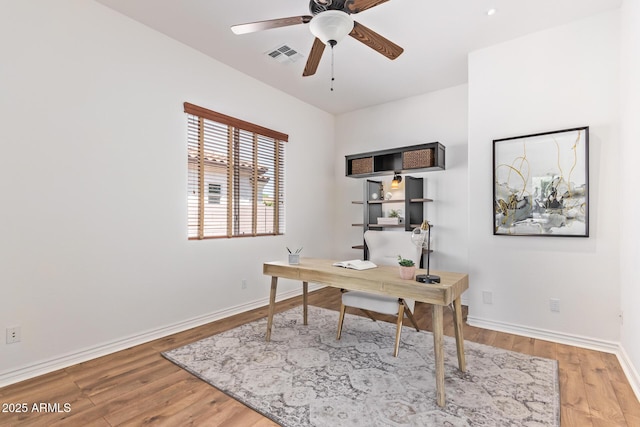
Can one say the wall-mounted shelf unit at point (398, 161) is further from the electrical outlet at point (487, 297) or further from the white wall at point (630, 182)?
the white wall at point (630, 182)

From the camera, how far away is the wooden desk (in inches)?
72.4

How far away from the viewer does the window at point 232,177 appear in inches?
132

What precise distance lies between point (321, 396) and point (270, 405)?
32 cm

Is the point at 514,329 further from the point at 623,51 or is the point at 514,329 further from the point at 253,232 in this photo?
the point at 253,232

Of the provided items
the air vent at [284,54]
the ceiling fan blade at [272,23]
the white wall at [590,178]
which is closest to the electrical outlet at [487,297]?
the white wall at [590,178]

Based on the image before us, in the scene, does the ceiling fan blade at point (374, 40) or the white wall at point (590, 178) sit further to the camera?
the white wall at point (590, 178)

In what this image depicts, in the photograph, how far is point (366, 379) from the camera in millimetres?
2154

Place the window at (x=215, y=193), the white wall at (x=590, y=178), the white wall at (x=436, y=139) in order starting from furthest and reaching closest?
the white wall at (x=436, y=139)
the window at (x=215, y=193)
the white wall at (x=590, y=178)

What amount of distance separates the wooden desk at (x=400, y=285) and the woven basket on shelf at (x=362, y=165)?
2069 millimetres

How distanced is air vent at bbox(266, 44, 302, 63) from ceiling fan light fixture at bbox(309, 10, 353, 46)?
1.25m

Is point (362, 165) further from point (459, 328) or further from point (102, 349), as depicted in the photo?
point (102, 349)

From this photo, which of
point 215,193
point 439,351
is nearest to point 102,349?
point 215,193

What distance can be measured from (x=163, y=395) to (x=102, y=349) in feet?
3.28

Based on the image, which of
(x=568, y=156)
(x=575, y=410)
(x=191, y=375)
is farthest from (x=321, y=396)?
(x=568, y=156)
